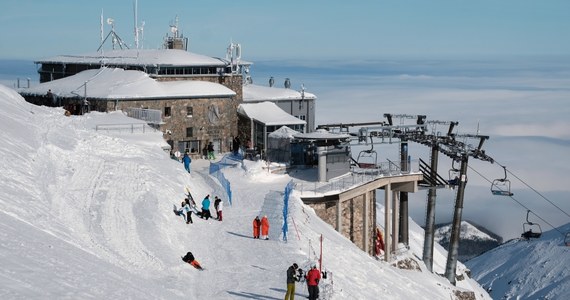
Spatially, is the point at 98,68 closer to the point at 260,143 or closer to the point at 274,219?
the point at 260,143

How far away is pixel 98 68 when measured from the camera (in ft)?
193

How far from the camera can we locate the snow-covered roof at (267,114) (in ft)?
174

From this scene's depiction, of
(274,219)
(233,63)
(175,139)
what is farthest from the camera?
(233,63)

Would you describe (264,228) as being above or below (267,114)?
below

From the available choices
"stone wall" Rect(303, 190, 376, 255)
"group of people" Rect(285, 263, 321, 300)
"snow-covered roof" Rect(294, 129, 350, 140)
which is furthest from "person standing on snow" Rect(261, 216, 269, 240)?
"snow-covered roof" Rect(294, 129, 350, 140)

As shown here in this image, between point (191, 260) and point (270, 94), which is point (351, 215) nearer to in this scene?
point (191, 260)

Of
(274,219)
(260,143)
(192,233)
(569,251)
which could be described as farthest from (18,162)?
(569,251)

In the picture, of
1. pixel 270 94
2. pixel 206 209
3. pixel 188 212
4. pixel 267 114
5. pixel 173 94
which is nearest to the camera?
pixel 188 212

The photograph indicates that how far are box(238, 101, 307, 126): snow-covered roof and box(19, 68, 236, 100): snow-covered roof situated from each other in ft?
4.67

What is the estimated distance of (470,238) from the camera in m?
120

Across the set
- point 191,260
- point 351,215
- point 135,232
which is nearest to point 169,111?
point 351,215

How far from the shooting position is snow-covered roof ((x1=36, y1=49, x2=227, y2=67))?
56281mm

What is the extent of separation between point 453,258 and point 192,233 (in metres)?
21.5

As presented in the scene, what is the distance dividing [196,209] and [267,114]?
20270 mm
